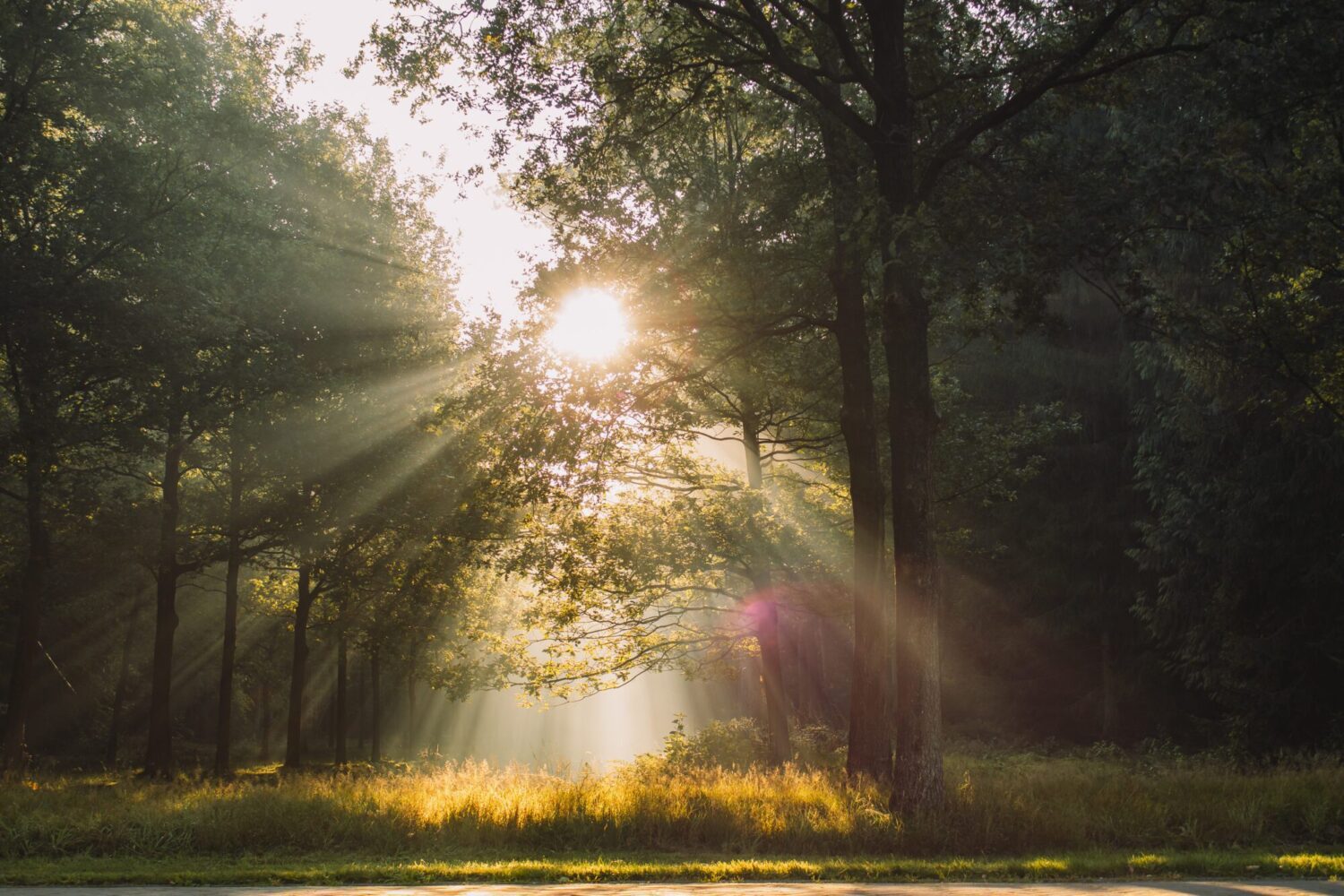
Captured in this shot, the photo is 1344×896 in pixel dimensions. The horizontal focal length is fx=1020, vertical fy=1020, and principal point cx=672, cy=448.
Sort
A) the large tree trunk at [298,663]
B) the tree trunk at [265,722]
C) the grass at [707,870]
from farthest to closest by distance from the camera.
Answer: the tree trunk at [265,722], the large tree trunk at [298,663], the grass at [707,870]

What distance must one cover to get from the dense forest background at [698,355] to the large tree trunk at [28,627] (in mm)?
94

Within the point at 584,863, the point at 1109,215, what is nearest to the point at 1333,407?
the point at 1109,215

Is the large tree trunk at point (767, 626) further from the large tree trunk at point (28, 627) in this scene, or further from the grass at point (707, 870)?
the large tree trunk at point (28, 627)

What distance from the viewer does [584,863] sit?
9.80 m

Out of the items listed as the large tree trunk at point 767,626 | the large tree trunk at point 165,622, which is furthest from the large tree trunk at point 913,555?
the large tree trunk at point 165,622

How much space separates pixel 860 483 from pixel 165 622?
55.1 feet

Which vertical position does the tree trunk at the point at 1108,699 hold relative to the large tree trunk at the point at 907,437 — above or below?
below

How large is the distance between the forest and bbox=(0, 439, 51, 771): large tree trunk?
11 centimetres

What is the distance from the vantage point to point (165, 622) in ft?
76.7

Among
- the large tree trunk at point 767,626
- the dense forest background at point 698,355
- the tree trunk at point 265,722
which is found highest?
the dense forest background at point 698,355

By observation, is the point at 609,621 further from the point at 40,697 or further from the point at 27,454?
the point at 40,697

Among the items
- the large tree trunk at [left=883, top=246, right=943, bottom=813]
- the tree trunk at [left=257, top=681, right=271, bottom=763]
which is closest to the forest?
the large tree trunk at [left=883, top=246, right=943, bottom=813]

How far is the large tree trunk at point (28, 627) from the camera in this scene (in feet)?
61.2

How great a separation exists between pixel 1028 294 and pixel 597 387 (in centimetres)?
604
